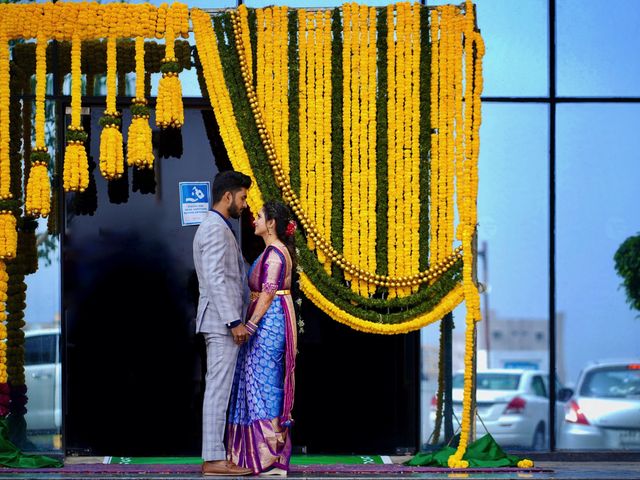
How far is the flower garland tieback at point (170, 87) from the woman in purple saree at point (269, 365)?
1.09m

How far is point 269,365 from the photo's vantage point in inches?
377

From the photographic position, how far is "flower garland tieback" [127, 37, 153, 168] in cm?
1009

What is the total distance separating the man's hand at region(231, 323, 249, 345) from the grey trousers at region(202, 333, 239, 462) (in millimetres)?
70

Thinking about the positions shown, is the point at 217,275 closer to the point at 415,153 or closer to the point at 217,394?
the point at 217,394

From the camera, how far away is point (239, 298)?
31.4ft

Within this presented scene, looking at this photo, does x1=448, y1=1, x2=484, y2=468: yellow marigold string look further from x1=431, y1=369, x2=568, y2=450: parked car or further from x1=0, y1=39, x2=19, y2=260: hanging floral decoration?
x1=0, y1=39, x2=19, y2=260: hanging floral decoration

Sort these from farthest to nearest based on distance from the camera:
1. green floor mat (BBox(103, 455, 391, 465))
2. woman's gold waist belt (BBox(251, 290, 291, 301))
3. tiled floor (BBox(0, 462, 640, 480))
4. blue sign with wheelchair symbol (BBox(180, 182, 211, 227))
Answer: blue sign with wheelchair symbol (BBox(180, 182, 211, 227)), green floor mat (BBox(103, 455, 391, 465)), woman's gold waist belt (BBox(251, 290, 291, 301)), tiled floor (BBox(0, 462, 640, 480))

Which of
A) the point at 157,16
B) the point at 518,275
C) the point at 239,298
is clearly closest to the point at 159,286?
the point at 239,298

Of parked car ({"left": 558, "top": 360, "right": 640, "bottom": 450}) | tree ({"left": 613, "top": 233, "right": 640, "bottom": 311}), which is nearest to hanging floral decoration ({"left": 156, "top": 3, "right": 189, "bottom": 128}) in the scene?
tree ({"left": 613, "top": 233, "right": 640, "bottom": 311})

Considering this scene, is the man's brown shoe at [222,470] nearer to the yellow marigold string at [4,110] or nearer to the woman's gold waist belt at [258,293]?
the woman's gold waist belt at [258,293]

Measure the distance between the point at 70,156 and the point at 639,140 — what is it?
14.9 ft

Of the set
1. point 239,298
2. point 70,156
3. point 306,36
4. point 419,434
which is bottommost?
point 419,434

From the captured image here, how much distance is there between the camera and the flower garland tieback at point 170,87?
1003 centimetres

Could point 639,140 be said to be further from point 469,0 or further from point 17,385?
point 17,385
